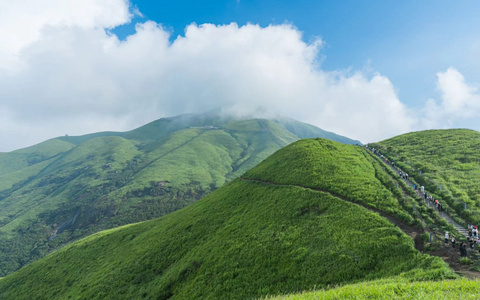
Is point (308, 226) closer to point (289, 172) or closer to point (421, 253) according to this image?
point (421, 253)

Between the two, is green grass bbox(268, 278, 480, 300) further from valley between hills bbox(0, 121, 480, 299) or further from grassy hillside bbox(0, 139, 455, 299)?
grassy hillside bbox(0, 139, 455, 299)

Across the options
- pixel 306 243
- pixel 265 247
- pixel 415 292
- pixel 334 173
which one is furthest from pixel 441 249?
pixel 334 173

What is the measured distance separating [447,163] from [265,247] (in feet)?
181

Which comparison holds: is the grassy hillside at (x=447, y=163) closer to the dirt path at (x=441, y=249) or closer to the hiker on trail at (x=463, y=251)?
the dirt path at (x=441, y=249)

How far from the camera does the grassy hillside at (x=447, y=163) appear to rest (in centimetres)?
4025

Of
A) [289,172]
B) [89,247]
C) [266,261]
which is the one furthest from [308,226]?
[89,247]

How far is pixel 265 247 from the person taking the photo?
36688mm

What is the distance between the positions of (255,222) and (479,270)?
2989 centimetres

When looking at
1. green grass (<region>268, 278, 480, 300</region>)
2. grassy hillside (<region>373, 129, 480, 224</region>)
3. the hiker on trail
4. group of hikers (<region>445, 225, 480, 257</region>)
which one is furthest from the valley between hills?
group of hikers (<region>445, 225, 480, 257</region>)

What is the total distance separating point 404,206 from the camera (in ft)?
125

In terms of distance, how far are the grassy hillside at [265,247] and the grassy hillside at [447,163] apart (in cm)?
944

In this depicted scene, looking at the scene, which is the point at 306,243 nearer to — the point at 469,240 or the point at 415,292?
the point at 469,240

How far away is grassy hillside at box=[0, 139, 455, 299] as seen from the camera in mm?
28062

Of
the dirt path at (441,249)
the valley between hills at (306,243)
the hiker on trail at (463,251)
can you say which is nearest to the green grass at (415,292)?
the valley between hills at (306,243)
